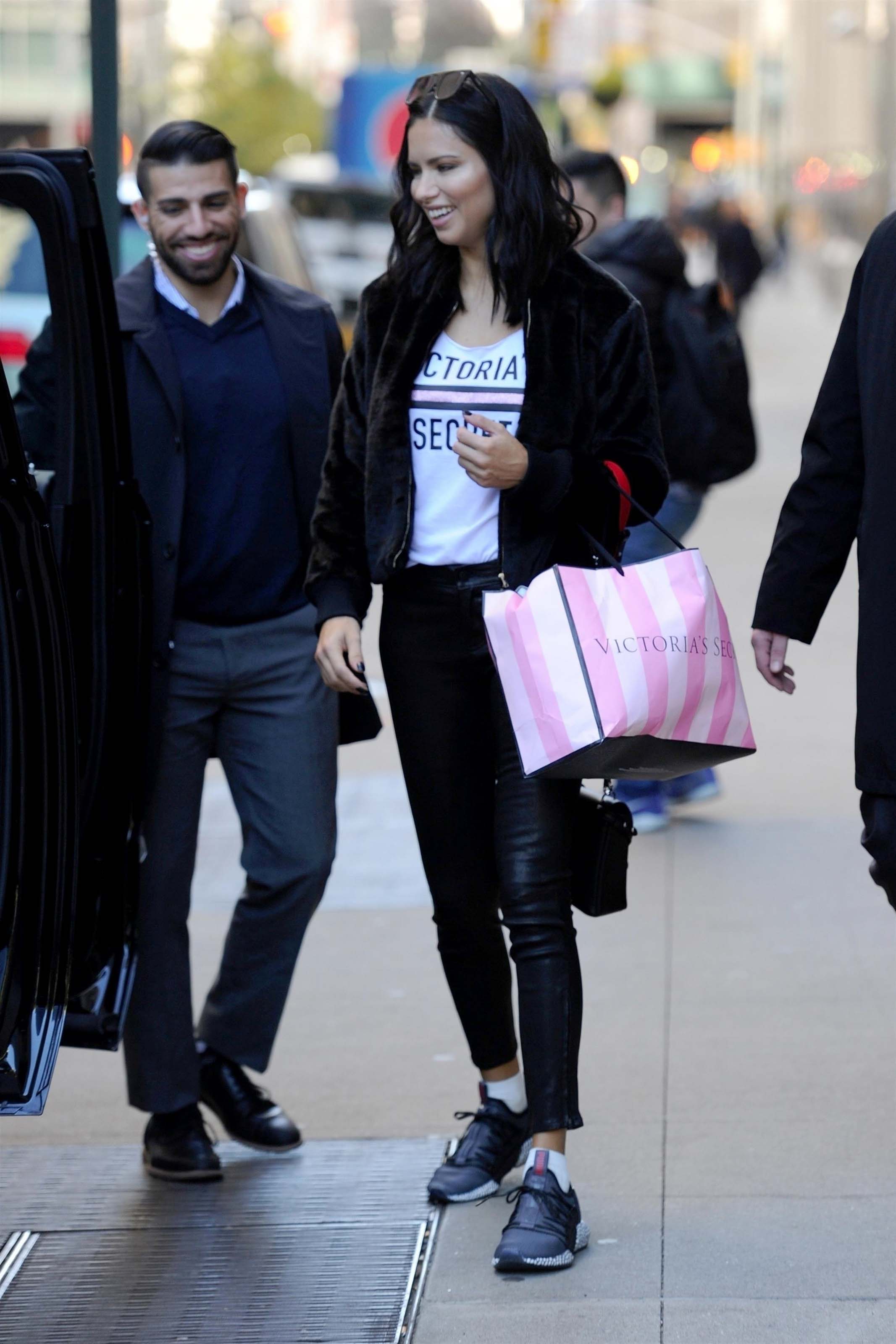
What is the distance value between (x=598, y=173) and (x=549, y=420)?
3064mm

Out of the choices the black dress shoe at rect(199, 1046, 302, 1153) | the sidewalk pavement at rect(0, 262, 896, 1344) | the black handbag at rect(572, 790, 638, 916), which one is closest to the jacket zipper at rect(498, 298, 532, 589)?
the black handbag at rect(572, 790, 638, 916)

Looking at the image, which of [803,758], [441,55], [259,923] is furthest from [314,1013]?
[441,55]

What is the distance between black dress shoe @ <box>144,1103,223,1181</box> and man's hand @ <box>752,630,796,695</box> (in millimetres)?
1513

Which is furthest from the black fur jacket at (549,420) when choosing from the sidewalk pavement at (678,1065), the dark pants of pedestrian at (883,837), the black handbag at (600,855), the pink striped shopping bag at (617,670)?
the sidewalk pavement at (678,1065)

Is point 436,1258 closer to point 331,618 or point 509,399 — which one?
point 331,618

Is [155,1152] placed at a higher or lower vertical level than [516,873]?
lower

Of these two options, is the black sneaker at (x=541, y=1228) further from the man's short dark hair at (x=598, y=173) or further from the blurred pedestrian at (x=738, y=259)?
the blurred pedestrian at (x=738, y=259)

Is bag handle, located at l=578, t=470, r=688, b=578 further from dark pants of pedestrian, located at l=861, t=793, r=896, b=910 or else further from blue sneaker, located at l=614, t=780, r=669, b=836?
→ blue sneaker, located at l=614, t=780, r=669, b=836

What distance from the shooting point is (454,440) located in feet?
12.3

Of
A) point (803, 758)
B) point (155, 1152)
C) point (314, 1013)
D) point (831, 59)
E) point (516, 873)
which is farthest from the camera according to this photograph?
point (831, 59)

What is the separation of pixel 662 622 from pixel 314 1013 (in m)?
2.18

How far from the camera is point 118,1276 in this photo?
380 centimetres

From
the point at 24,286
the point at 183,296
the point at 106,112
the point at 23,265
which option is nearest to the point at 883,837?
the point at 183,296

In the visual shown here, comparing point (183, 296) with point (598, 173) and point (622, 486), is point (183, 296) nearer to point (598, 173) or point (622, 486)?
point (622, 486)
